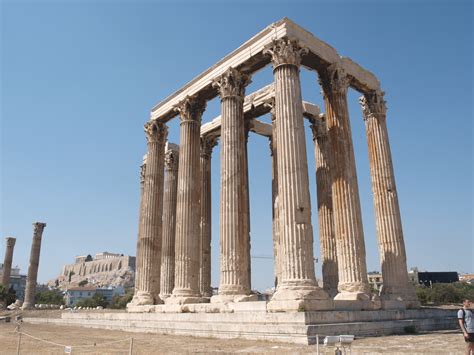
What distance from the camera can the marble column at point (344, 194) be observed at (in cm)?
2094

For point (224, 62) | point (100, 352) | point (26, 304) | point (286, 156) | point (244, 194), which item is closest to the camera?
point (100, 352)

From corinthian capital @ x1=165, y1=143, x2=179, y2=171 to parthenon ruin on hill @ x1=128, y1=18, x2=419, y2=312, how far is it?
2.92m

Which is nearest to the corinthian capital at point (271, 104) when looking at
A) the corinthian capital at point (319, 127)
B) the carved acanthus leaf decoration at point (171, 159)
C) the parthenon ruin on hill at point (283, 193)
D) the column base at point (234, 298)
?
the parthenon ruin on hill at point (283, 193)

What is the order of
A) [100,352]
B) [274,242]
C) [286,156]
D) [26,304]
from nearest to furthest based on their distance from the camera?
1. [100,352]
2. [286,156]
3. [274,242]
4. [26,304]

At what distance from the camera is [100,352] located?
13297mm

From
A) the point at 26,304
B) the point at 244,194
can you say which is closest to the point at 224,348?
the point at 244,194

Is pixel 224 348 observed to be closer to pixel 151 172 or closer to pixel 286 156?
pixel 286 156

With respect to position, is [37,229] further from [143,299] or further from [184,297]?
[184,297]

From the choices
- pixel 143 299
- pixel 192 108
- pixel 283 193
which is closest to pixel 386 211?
pixel 283 193

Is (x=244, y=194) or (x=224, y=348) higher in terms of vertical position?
(x=244, y=194)

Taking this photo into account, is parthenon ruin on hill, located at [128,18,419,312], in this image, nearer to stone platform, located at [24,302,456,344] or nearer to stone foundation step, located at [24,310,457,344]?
stone platform, located at [24,302,456,344]

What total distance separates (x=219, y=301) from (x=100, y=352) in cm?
887

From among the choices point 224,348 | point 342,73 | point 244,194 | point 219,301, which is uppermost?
point 342,73

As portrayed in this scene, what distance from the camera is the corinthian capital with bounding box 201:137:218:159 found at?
115 feet
